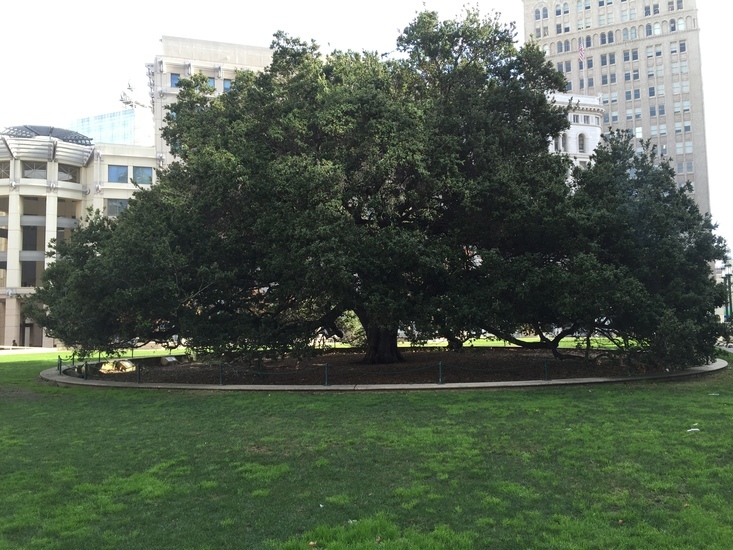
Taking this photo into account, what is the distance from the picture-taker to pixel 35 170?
63.2 m

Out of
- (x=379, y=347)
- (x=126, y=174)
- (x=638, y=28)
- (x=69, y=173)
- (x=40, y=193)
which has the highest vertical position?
(x=638, y=28)

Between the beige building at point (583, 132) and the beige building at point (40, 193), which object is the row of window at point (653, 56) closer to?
the beige building at point (583, 132)

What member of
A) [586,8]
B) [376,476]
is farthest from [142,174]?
[586,8]

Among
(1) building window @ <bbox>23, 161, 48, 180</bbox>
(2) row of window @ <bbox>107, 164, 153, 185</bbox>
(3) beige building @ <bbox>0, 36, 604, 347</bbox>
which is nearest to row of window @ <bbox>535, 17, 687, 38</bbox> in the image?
(3) beige building @ <bbox>0, 36, 604, 347</bbox>

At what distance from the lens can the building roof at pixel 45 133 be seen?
6444cm

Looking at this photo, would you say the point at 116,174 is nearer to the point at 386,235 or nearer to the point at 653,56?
the point at 386,235

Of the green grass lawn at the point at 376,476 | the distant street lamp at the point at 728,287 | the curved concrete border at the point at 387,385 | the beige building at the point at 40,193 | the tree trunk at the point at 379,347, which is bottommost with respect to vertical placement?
the green grass lawn at the point at 376,476

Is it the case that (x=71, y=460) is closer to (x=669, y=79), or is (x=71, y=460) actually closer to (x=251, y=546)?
(x=251, y=546)

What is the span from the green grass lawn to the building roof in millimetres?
61338

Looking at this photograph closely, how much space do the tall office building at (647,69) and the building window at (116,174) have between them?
84343 millimetres

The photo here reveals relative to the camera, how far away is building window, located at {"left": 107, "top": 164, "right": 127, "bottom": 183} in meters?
64.0

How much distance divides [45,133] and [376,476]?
7266cm

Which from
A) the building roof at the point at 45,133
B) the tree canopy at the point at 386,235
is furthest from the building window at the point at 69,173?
the tree canopy at the point at 386,235

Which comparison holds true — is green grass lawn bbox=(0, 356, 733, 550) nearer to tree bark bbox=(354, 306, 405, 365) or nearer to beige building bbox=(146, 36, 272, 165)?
tree bark bbox=(354, 306, 405, 365)
